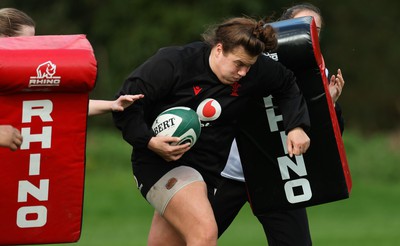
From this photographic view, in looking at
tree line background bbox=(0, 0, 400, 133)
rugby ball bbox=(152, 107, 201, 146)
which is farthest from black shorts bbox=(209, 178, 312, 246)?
tree line background bbox=(0, 0, 400, 133)

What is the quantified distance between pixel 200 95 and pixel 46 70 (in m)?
0.99

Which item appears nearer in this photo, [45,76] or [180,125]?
[45,76]

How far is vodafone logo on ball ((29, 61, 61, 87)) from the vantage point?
614 centimetres

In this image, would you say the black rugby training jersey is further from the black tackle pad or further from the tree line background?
the tree line background

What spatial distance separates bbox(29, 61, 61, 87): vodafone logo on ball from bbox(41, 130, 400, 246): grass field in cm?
632

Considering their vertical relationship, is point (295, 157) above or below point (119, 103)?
below

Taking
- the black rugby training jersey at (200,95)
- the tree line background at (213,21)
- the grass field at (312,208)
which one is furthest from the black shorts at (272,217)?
the tree line background at (213,21)

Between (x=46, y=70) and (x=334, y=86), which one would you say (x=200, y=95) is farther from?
(x=334, y=86)

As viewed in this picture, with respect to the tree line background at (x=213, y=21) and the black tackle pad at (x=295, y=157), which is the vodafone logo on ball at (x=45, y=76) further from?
the tree line background at (x=213, y=21)

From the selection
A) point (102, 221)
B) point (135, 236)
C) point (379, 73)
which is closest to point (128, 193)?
point (102, 221)

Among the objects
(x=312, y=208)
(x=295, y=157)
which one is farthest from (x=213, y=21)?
(x=295, y=157)

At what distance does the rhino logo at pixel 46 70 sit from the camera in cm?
613

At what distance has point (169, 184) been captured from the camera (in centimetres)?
659

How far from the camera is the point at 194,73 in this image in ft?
21.7
